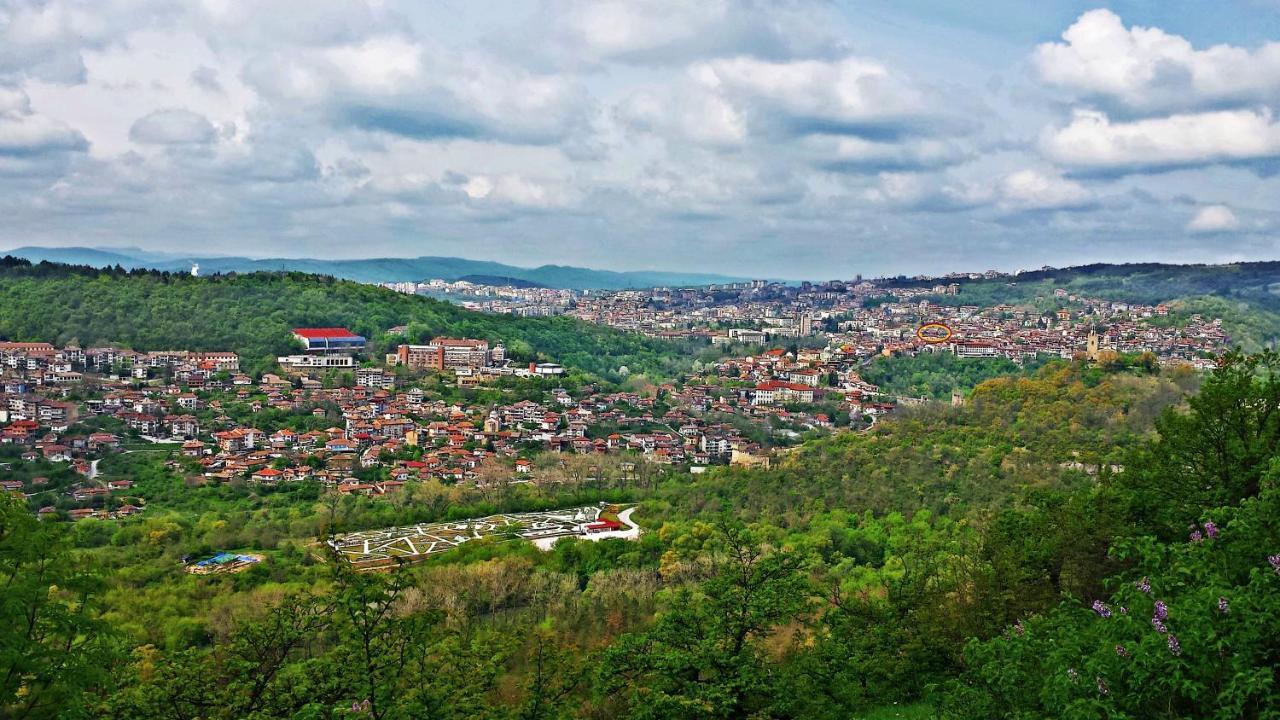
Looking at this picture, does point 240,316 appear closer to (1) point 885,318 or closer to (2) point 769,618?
(2) point 769,618

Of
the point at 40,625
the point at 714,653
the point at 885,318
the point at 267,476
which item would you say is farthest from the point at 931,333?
the point at 40,625

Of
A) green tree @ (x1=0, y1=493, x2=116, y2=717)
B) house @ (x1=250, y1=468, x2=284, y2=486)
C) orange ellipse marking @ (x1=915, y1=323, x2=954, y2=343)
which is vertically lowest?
house @ (x1=250, y1=468, x2=284, y2=486)

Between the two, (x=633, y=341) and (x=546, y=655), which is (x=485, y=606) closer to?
(x=546, y=655)

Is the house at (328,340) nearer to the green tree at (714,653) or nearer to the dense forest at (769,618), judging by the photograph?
the dense forest at (769,618)

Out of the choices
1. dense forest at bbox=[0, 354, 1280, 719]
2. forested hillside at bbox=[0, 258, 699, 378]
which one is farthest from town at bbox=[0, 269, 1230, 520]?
dense forest at bbox=[0, 354, 1280, 719]

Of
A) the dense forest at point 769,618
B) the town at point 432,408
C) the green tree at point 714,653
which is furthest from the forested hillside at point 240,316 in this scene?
the green tree at point 714,653

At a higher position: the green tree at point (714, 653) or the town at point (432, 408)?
the green tree at point (714, 653)

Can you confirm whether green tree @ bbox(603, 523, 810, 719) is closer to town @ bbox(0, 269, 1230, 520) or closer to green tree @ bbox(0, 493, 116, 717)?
green tree @ bbox(0, 493, 116, 717)
